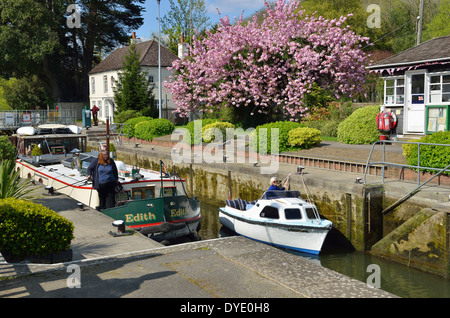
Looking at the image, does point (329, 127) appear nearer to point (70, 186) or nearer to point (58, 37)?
point (70, 186)

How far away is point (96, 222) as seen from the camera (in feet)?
38.3

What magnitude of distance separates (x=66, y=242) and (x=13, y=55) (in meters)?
44.9

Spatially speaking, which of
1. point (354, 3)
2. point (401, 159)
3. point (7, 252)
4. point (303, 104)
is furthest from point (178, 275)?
point (354, 3)

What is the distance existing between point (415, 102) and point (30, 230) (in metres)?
17.3

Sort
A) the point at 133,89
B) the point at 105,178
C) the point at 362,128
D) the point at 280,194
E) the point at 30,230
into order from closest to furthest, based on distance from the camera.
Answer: the point at 30,230, the point at 105,178, the point at 280,194, the point at 362,128, the point at 133,89

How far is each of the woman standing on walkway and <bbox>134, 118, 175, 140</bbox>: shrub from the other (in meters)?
17.5

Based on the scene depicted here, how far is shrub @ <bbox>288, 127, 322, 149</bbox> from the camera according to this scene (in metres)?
19.8

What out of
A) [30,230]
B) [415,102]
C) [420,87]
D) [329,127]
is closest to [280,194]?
[30,230]

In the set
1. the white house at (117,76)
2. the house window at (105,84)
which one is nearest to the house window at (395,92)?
the white house at (117,76)

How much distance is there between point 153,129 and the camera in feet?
101

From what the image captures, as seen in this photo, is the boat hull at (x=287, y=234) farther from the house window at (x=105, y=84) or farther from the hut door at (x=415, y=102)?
the house window at (x=105, y=84)

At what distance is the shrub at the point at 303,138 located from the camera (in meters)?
19.8

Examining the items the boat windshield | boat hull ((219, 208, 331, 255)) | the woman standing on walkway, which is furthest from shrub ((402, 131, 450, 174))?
the woman standing on walkway

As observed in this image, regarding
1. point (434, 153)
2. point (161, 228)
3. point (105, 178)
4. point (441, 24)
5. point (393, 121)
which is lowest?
point (161, 228)
